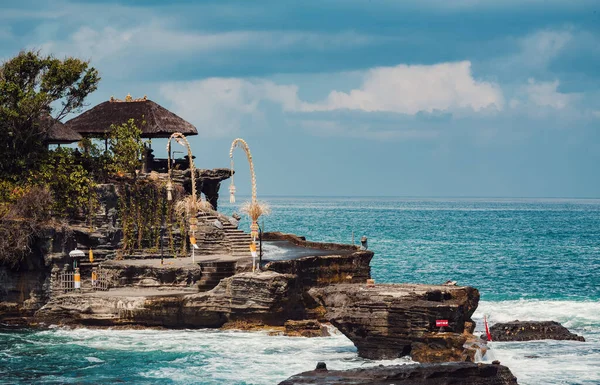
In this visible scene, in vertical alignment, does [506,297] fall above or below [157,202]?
below

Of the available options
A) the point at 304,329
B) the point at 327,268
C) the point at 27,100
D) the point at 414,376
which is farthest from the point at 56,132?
the point at 414,376

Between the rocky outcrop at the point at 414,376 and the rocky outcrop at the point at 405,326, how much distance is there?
4.70 metres

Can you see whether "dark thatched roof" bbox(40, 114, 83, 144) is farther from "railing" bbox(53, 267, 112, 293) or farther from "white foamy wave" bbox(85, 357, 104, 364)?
"white foamy wave" bbox(85, 357, 104, 364)

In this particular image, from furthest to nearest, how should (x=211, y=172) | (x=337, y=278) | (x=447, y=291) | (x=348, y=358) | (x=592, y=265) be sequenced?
1. (x=592, y=265)
2. (x=211, y=172)
3. (x=337, y=278)
4. (x=447, y=291)
5. (x=348, y=358)

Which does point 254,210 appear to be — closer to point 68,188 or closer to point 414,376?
point 68,188

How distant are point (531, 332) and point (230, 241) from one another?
1656 cm

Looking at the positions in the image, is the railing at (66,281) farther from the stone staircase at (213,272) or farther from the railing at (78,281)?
the stone staircase at (213,272)

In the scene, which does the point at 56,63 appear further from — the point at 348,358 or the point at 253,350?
the point at 348,358

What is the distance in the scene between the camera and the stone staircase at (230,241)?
51.4m

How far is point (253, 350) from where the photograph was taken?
40.4m

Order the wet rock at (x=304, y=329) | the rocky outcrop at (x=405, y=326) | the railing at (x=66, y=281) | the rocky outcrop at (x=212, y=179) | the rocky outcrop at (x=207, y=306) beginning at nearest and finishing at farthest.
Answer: the rocky outcrop at (x=405, y=326), the wet rock at (x=304, y=329), the rocky outcrop at (x=207, y=306), the railing at (x=66, y=281), the rocky outcrop at (x=212, y=179)

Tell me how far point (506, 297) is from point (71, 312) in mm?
28457

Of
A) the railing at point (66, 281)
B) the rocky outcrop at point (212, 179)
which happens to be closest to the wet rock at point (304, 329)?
the railing at point (66, 281)

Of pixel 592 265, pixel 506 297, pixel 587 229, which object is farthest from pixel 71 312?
pixel 587 229
